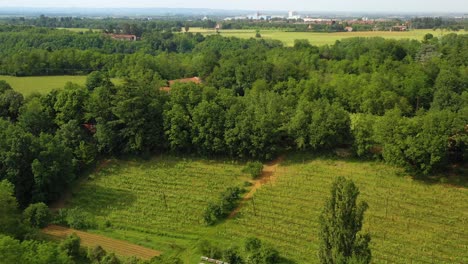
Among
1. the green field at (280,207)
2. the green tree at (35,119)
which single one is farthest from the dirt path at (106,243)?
the green tree at (35,119)

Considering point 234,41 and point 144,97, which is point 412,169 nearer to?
point 144,97

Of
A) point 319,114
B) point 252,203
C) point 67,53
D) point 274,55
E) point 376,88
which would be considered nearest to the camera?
point 252,203

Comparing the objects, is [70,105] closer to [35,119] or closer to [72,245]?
[35,119]

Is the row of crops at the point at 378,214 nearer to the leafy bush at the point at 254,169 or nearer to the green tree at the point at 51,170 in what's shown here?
the leafy bush at the point at 254,169

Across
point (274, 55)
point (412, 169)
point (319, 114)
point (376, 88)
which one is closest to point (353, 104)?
point (376, 88)

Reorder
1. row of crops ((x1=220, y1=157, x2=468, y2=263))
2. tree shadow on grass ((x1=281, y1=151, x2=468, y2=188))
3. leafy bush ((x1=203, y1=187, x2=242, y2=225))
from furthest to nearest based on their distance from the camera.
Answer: tree shadow on grass ((x1=281, y1=151, x2=468, y2=188)) → leafy bush ((x1=203, y1=187, x2=242, y2=225)) → row of crops ((x1=220, y1=157, x2=468, y2=263))

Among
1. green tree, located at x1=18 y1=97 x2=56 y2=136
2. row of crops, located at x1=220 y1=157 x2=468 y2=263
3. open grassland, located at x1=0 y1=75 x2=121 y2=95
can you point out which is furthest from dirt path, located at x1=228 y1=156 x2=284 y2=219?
open grassland, located at x1=0 y1=75 x2=121 y2=95

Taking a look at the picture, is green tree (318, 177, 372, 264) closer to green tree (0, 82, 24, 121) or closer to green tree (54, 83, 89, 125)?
green tree (54, 83, 89, 125)
